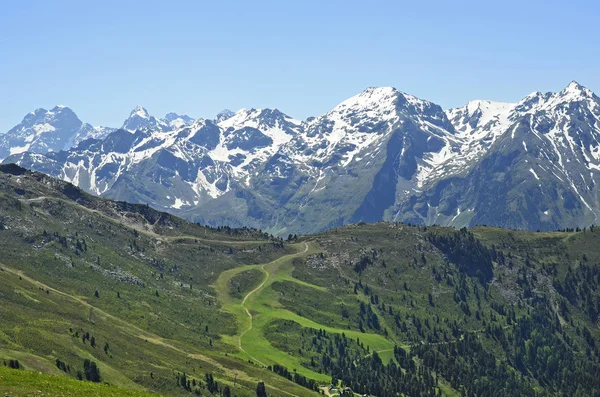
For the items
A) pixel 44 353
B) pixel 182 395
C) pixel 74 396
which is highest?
pixel 74 396

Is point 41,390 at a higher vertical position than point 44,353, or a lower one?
higher

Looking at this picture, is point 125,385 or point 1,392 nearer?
point 1,392

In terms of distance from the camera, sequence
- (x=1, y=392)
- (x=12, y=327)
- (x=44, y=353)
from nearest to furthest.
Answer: (x=1, y=392) < (x=44, y=353) < (x=12, y=327)

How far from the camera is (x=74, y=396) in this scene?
278 ft

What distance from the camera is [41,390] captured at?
84.6 meters

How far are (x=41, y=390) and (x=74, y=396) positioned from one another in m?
4.43

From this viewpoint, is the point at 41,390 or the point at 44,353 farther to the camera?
the point at 44,353

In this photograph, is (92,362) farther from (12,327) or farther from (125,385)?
(12,327)

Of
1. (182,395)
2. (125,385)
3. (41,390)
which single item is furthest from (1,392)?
(182,395)

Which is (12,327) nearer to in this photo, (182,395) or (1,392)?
(182,395)

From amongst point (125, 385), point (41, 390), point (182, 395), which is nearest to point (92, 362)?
point (125, 385)

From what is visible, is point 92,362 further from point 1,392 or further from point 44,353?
point 1,392

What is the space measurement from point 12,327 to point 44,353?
70.5 feet

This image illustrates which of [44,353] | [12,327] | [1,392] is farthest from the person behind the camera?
[12,327]
